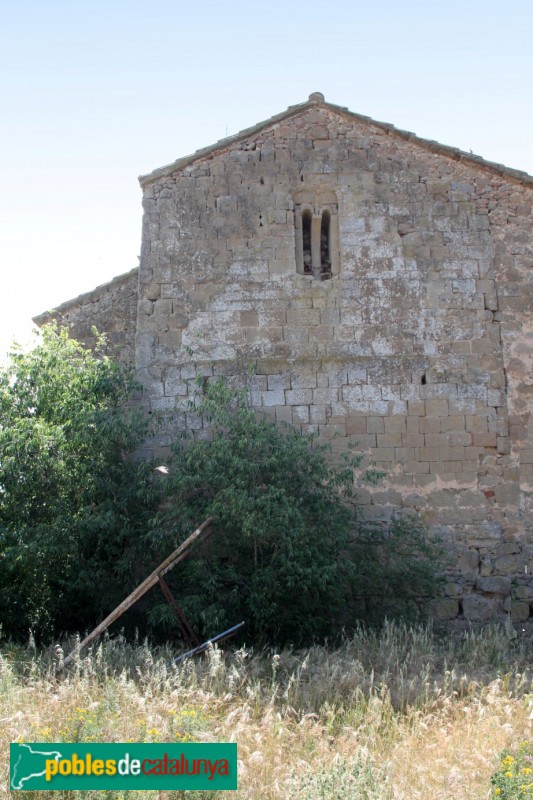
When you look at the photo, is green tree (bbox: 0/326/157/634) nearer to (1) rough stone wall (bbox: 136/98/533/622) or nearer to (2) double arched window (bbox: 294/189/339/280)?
(1) rough stone wall (bbox: 136/98/533/622)

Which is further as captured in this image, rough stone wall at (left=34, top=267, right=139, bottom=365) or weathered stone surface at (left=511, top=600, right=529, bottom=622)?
rough stone wall at (left=34, top=267, right=139, bottom=365)

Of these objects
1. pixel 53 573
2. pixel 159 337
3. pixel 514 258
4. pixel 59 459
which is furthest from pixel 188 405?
pixel 514 258

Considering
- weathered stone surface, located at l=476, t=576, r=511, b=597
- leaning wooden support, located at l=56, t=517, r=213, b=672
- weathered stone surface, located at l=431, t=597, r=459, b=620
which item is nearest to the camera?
leaning wooden support, located at l=56, t=517, r=213, b=672

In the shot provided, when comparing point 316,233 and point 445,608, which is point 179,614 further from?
point 316,233

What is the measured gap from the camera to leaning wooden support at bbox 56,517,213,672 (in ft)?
28.7

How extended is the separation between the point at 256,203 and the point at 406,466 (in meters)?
4.16

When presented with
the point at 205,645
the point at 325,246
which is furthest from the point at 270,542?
the point at 325,246

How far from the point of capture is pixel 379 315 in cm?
1188

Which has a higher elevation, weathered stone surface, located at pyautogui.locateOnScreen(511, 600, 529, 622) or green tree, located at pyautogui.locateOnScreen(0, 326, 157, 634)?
green tree, located at pyautogui.locateOnScreen(0, 326, 157, 634)

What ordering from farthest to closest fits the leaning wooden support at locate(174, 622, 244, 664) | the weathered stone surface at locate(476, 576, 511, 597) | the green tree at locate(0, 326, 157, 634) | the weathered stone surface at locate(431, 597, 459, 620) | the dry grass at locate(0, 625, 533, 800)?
the weathered stone surface at locate(476, 576, 511, 597) < the weathered stone surface at locate(431, 597, 459, 620) < the green tree at locate(0, 326, 157, 634) < the leaning wooden support at locate(174, 622, 244, 664) < the dry grass at locate(0, 625, 533, 800)
